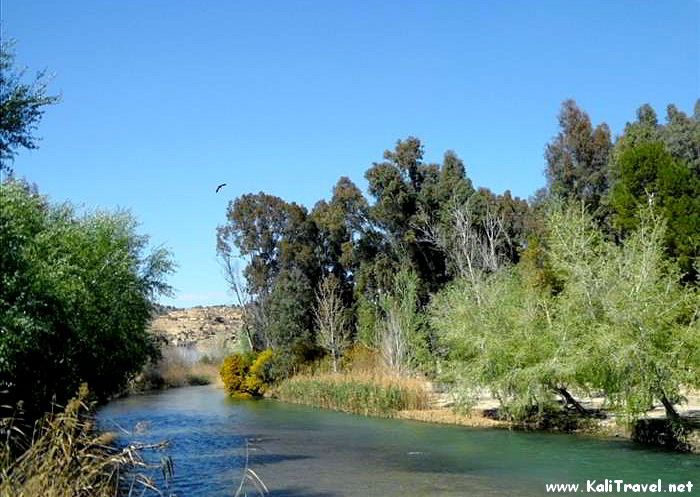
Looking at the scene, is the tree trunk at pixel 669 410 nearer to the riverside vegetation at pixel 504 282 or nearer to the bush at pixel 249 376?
the riverside vegetation at pixel 504 282

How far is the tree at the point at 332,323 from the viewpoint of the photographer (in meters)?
41.8

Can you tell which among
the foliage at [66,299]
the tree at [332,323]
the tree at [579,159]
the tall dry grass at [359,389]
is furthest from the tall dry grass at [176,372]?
the tree at [579,159]

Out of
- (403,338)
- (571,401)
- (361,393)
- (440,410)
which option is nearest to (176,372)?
(403,338)

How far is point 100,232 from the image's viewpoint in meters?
21.6

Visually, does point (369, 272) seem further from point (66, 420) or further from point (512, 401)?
point (66, 420)

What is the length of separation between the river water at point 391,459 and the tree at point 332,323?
12581 millimetres

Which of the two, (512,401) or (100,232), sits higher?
(100,232)

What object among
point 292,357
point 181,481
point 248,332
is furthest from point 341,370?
point 181,481

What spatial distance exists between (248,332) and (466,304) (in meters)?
27.0

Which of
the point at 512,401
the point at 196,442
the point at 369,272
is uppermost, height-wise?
the point at 369,272

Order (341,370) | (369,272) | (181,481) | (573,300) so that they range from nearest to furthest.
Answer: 1. (181,481)
2. (573,300)
3. (341,370)
4. (369,272)

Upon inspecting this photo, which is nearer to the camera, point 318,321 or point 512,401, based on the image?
point 512,401

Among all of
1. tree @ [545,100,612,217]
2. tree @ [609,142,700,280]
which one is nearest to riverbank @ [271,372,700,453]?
tree @ [609,142,700,280]

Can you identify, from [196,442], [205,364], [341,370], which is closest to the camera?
[196,442]
